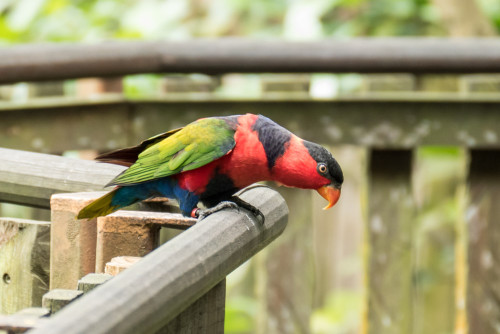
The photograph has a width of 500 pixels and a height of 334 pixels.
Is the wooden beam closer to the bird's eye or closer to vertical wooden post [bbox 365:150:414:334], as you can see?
vertical wooden post [bbox 365:150:414:334]

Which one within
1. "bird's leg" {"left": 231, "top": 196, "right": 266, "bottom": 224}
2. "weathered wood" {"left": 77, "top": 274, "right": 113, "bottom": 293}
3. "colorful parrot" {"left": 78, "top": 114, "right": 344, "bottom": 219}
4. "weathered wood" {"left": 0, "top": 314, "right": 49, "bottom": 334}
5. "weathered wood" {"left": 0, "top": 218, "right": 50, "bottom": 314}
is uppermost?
"colorful parrot" {"left": 78, "top": 114, "right": 344, "bottom": 219}

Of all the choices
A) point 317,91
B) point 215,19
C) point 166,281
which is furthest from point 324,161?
point 215,19

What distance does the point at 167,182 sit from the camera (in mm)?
1863

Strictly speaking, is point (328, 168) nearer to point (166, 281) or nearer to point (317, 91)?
point (166, 281)

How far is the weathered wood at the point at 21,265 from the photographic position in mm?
1546

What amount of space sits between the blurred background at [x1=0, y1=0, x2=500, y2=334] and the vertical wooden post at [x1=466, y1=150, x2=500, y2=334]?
0.03 metres

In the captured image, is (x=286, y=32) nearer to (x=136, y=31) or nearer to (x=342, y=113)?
(x=136, y=31)

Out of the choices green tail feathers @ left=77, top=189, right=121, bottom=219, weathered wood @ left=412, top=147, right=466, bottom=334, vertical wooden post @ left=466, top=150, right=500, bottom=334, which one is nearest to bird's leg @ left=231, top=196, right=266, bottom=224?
green tail feathers @ left=77, top=189, right=121, bottom=219

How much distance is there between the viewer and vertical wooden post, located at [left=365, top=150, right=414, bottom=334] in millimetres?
2369

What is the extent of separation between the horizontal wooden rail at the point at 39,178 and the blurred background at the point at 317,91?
2.05 ft

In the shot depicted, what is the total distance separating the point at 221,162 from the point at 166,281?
0.89m

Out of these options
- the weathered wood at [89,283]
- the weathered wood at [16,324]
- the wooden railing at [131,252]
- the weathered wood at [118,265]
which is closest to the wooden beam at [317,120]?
the wooden railing at [131,252]

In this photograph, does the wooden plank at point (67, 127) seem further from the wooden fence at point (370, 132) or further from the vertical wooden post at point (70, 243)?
the vertical wooden post at point (70, 243)

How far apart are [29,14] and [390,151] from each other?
3.14m
